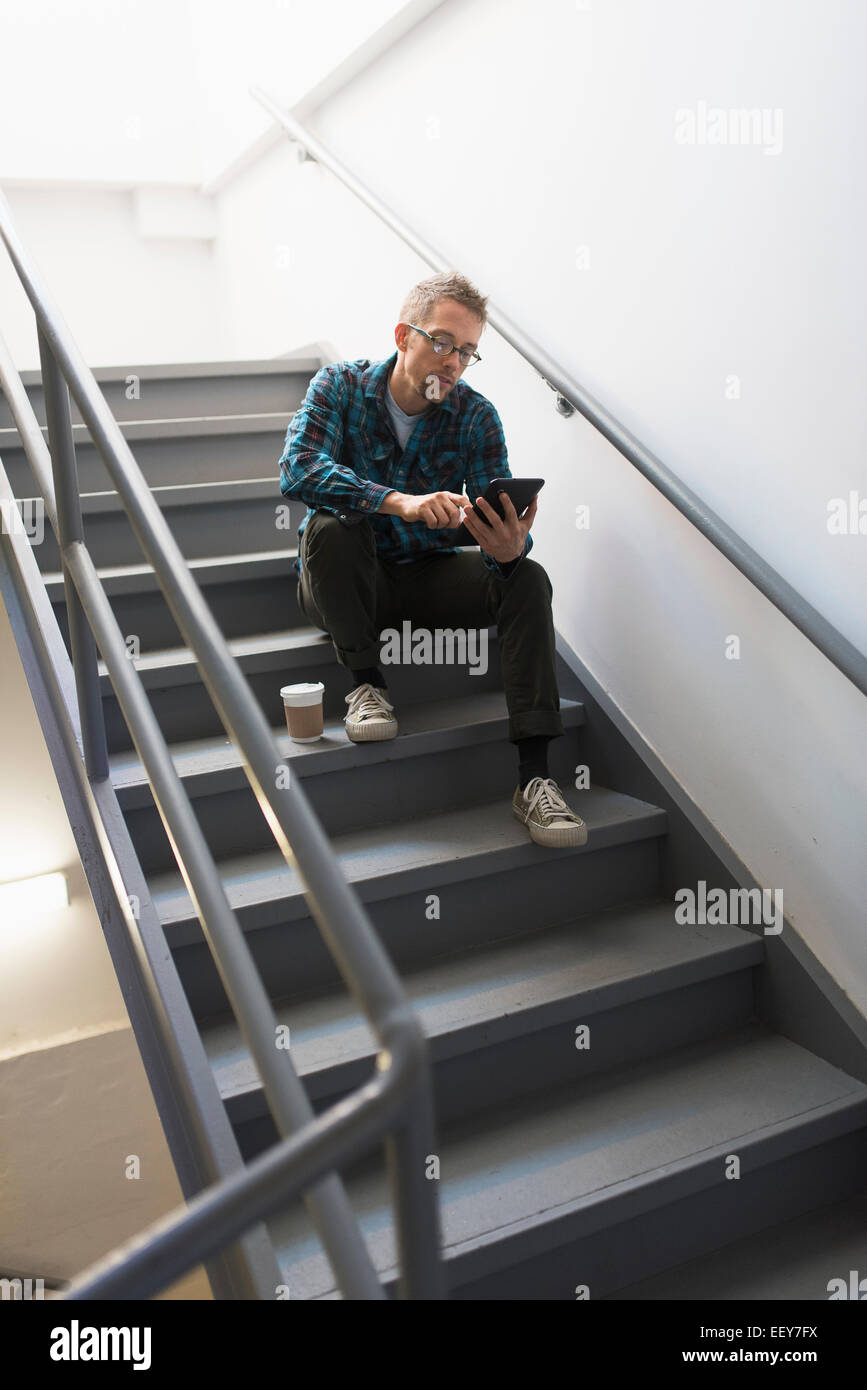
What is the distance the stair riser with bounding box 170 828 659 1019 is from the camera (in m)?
1.77

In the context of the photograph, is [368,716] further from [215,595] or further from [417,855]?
[215,595]

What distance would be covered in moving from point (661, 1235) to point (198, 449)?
2132 mm

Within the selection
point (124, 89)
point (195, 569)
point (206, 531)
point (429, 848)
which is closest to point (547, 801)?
point (429, 848)

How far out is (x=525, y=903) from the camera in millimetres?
1993

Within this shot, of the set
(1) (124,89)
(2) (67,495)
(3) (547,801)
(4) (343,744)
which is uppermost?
(1) (124,89)

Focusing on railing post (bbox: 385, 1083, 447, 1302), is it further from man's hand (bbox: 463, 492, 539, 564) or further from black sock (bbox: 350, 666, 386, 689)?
black sock (bbox: 350, 666, 386, 689)

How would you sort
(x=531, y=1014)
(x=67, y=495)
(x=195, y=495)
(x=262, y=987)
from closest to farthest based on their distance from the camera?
(x=262, y=987)
(x=67, y=495)
(x=531, y=1014)
(x=195, y=495)

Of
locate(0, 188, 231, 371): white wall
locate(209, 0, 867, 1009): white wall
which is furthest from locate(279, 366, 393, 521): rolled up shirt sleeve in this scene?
locate(0, 188, 231, 371): white wall

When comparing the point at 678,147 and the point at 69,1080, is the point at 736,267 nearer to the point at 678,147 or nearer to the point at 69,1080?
the point at 678,147

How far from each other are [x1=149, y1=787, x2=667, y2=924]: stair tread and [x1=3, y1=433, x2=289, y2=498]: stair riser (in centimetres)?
104

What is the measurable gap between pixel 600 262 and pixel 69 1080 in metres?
3.19

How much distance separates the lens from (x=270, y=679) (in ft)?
7.43

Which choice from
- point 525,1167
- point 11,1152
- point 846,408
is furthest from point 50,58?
point 525,1167
